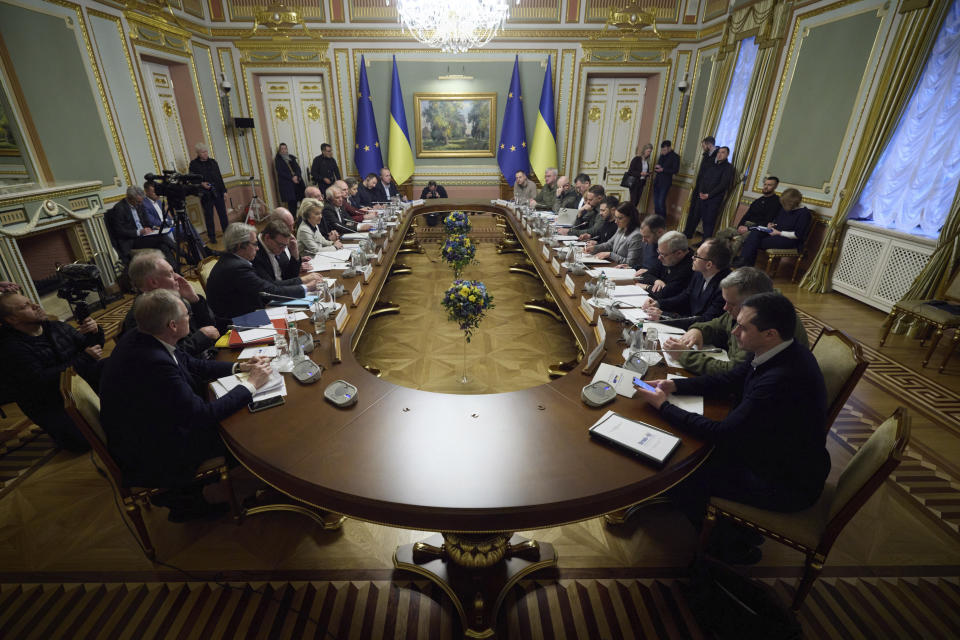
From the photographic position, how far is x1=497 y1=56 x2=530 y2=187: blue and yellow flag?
835cm

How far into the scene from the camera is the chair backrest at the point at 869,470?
1.43 metres

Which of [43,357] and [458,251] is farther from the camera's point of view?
[458,251]

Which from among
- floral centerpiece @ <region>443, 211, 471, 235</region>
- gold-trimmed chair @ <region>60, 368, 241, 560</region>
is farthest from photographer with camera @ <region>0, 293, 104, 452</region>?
floral centerpiece @ <region>443, 211, 471, 235</region>

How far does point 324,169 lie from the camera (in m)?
8.30

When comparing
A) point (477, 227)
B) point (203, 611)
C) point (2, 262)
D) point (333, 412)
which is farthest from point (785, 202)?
point (2, 262)

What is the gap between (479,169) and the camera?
9.11 m

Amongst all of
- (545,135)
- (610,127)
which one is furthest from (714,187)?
(545,135)

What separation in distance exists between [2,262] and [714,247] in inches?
233

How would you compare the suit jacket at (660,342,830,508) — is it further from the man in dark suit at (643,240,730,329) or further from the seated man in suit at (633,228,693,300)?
the seated man in suit at (633,228,693,300)

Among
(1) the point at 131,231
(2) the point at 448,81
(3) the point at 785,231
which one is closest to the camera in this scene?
(1) the point at 131,231

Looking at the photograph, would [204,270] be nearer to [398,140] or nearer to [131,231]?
[131,231]

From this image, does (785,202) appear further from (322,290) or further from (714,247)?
(322,290)

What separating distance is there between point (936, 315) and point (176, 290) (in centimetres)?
551

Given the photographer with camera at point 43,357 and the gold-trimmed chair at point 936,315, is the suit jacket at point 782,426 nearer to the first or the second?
the gold-trimmed chair at point 936,315
